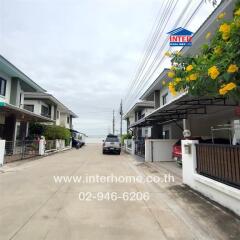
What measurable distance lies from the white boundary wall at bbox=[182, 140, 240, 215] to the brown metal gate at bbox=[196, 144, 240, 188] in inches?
6.6

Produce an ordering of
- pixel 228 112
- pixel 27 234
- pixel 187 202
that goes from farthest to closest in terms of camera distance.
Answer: pixel 228 112 → pixel 187 202 → pixel 27 234

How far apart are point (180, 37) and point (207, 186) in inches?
241

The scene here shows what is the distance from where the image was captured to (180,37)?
31.4 ft

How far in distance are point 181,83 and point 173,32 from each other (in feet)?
19.5

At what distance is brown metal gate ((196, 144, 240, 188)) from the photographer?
5453 millimetres

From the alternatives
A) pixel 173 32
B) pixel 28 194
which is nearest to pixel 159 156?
pixel 173 32

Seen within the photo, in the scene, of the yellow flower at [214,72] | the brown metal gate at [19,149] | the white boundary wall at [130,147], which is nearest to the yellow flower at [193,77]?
Answer: the yellow flower at [214,72]

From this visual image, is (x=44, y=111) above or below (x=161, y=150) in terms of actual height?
above

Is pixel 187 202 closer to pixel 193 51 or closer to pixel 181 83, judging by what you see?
pixel 181 83

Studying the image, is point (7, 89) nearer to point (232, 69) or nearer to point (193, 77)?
point (193, 77)

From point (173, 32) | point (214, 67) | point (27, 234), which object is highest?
point (173, 32)

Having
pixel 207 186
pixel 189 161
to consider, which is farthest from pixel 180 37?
pixel 207 186

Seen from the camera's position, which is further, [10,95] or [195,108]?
[10,95]

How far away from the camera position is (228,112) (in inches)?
468
